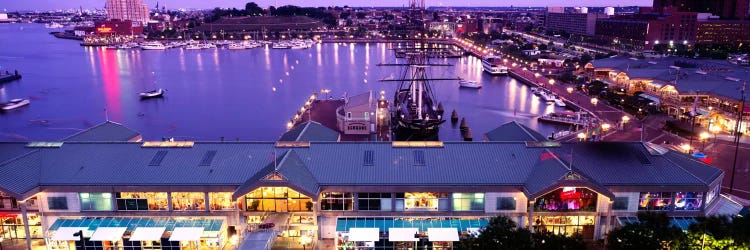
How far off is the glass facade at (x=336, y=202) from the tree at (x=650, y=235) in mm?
9516

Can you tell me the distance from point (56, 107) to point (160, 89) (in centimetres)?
1280

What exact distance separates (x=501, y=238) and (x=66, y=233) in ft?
51.8

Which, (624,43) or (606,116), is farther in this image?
(624,43)

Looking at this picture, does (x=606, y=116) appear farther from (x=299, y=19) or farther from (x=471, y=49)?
(x=299, y=19)

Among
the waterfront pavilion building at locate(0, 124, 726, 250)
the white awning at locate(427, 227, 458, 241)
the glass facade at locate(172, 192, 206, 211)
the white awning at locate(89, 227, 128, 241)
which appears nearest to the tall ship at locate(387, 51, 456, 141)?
the waterfront pavilion building at locate(0, 124, 726, 250)

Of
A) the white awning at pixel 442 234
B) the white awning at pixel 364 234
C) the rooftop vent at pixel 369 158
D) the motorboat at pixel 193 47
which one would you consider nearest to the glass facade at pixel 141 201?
the white awning at pixel 364 234

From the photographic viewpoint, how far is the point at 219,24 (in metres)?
186

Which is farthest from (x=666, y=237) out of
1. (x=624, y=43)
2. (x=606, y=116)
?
(x=624, y=43)

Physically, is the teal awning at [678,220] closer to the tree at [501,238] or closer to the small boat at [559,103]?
the tree at [501,238]

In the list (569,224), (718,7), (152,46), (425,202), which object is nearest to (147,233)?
(425,202)

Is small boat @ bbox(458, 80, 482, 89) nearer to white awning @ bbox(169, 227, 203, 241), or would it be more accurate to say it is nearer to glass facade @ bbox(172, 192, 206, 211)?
glass facade @ bbox(172, 192, 206, 211)

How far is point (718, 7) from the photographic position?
5792 inches

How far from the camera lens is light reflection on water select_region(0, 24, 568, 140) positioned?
54406 millimetres

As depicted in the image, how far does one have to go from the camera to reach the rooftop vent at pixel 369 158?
22.7 metres
